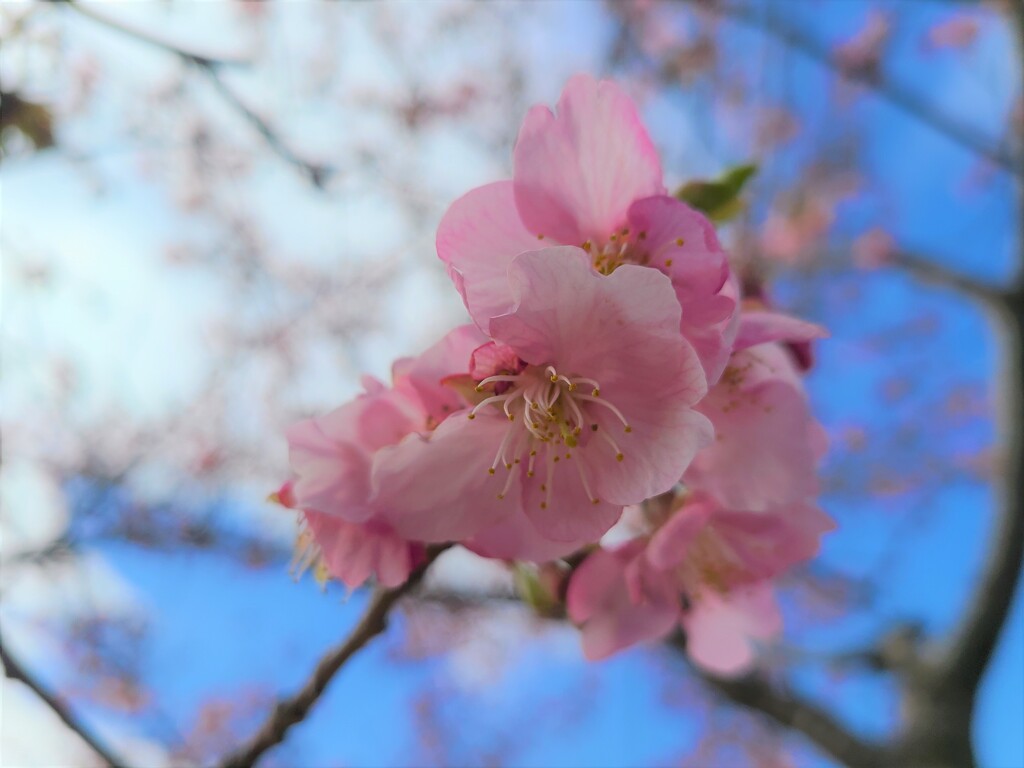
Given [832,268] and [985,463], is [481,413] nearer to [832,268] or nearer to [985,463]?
[832,268]

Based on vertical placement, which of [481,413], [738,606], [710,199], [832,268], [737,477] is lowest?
[832,268]

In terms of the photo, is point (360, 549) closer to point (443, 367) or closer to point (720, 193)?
point (443, 367)

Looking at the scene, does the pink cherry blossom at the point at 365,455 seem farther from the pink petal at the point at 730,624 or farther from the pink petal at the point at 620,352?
the pink petal at the point at 730,624

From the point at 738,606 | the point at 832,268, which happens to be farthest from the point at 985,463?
the point at 738,606

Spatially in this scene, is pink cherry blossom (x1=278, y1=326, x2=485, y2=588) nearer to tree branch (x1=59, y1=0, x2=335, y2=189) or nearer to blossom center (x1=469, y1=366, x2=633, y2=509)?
blossom center (x1=469, y1=366, x2=633, y2=509)

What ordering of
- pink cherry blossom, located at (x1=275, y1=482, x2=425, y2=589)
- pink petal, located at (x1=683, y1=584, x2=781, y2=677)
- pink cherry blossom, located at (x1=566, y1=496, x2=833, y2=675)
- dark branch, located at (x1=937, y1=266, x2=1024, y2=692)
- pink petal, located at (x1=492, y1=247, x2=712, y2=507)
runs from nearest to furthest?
pink petal, located at (x1=492, y1=247, x2=712, y2=507)
pink cherry blossom, located at (x1=275, y1=482, x2=425, y2=589)
pink cherry blossom, located at (x1=566, y1=496, x2=833, y2=675)
pink petal, located at (x1=683, y1=584, x2=781, y2=677)
dark branch, located at (x1=937, y1=266, x2=1024, y2=692)

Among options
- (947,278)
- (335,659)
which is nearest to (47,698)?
(335,659)

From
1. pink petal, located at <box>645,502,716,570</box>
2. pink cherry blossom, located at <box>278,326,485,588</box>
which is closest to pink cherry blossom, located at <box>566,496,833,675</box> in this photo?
pink petal, located at <box>645,502,716,570</box>
